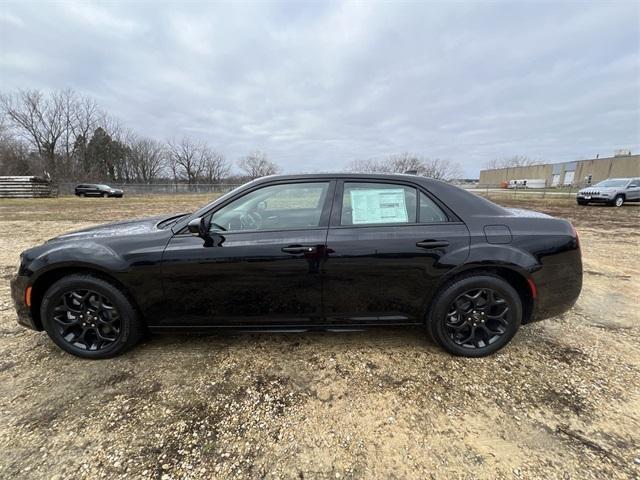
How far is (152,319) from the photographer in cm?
244

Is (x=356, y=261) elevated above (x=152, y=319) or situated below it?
above

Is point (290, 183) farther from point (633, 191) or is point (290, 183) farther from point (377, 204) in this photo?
point (633, 191)

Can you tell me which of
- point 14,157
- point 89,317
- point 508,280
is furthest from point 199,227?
point 14,157

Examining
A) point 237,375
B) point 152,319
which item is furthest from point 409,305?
point 152,319

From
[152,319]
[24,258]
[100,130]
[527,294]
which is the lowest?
[152,319]

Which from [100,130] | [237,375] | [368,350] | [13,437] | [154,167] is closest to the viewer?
[13,437]

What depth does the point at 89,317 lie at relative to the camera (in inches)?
95.8

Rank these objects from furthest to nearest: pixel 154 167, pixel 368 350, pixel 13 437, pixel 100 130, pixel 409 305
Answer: pixel 154 167 < pixel 100 130 < pixel 368 350 < pixel 409 305 < pixel 13 437

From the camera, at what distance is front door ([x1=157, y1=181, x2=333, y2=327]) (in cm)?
233

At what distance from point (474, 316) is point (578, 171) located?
6970 cm

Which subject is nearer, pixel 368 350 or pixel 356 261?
pixel 356 261

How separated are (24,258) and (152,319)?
44.5 inches

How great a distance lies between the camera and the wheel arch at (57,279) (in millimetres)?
2391

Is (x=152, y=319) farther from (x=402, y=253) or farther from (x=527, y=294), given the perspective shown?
(x=527, y=294)
